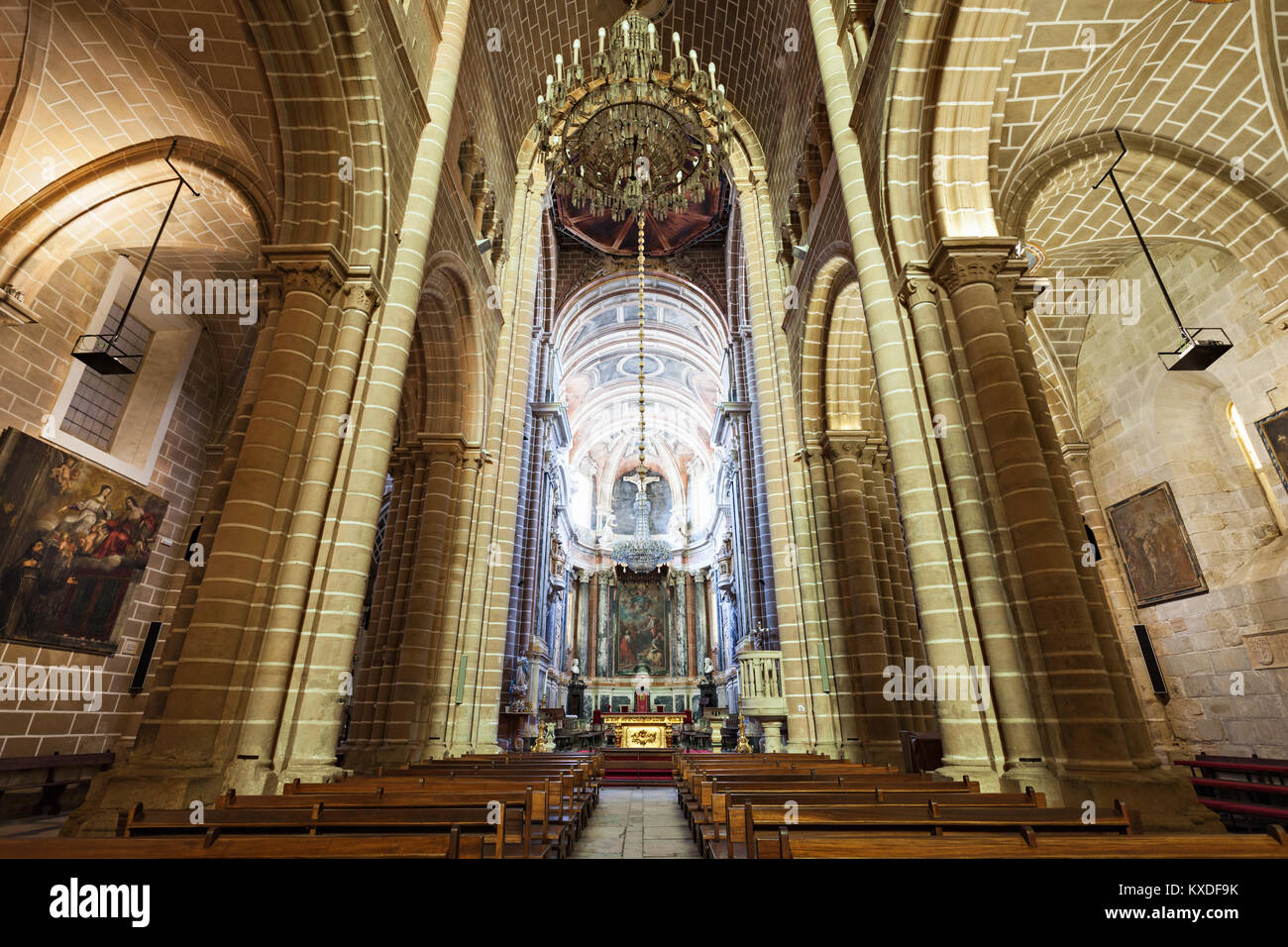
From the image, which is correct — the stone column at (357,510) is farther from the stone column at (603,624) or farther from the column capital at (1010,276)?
the stone column at (603,624)

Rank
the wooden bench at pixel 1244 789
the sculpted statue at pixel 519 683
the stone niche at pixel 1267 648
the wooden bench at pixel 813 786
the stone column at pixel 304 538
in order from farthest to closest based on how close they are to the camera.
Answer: the sculpted statue at pixel 519 683 → the stone niche at pixel 1267 648 → the wooden bench at pixel 1244 789 → the stone column at pixel 304 538 → the wooden bench at pixel 813 786

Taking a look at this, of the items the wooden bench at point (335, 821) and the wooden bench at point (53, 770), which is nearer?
the wooden bench at point (335, 821)

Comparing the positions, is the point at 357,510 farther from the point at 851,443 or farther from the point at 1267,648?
the point at 1267,648

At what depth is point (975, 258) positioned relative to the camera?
19.8ft

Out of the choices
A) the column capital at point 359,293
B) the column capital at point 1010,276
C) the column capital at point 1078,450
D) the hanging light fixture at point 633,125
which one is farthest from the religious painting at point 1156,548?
the column capital at point 359,293

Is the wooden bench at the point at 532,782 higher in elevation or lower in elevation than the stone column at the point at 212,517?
lower

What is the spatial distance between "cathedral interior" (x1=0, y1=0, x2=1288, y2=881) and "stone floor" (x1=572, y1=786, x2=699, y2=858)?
157mm

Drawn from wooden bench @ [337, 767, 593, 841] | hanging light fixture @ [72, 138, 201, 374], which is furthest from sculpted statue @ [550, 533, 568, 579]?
wooden bench @ [337, 767, 593, 841]

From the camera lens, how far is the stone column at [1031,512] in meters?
4.66

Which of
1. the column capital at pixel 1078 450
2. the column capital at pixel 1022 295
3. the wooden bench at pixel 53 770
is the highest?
the column capital at pixel 1078 450

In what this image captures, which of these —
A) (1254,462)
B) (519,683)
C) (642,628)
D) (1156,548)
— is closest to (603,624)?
(642,628)

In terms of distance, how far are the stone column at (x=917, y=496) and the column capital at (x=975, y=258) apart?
77cm

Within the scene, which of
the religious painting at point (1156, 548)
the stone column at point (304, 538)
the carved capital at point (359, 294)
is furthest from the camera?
the religious painting at point (1156, 548)
